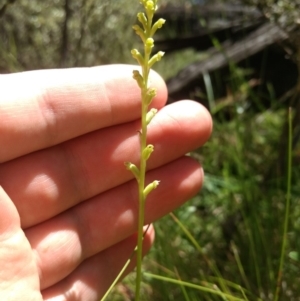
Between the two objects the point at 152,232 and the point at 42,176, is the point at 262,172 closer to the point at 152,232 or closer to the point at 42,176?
the point at 152,232

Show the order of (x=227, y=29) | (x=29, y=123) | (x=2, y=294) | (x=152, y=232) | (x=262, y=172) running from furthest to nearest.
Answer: (x=227, y=29)
(x=262, y=172)
(x=152, y=232)
(x=29, y=123)
(x=2, y=294)

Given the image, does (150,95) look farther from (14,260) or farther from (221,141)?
(221,141)

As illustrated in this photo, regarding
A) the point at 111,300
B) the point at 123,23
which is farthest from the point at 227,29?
the point at 111,300

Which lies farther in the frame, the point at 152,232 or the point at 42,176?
the point at 152,232

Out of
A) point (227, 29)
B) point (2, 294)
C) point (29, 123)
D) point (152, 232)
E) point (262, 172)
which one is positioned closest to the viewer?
point (2, 294)

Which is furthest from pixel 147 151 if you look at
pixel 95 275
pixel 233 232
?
pixel 233 232

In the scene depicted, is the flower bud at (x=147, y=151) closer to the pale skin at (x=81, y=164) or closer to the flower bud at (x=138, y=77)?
the flower bud at (x=138, y=77)
